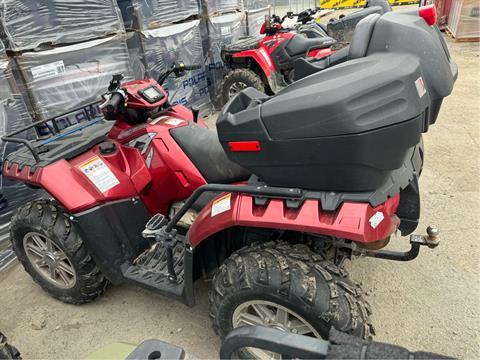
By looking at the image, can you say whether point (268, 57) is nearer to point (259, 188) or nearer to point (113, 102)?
point (113, 102)

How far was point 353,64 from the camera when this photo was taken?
146cm

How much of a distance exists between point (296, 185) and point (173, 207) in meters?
1.27

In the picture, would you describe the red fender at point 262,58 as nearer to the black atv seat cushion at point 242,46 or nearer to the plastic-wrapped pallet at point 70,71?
the black atv seat cushion at point 242,46

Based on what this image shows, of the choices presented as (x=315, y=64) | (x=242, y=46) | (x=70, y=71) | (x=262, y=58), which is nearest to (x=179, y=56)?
(x=242, y=46)

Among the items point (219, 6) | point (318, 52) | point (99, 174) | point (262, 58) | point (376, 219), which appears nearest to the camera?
point (376, 219)

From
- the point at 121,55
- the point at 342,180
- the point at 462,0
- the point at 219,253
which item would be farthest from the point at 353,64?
the point at 462,0

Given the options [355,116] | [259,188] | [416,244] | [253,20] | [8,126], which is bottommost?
[416,244]

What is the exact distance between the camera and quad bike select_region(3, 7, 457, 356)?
1357 millimetres

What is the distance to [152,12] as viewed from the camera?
5.05 metres

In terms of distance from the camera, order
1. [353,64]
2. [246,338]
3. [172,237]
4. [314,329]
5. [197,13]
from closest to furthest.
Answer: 1. [246,338]
2. [353,64]
3. [314,329]
4. [172,237]
5. [197,13]

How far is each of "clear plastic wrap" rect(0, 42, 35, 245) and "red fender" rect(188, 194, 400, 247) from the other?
2.49 metres

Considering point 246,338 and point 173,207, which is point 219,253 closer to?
point 173,207

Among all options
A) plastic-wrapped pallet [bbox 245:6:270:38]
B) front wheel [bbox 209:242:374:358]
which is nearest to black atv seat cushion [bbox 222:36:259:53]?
plastic-wrapped pallet [bbox 245:6:270:38]

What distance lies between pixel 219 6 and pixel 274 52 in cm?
153
